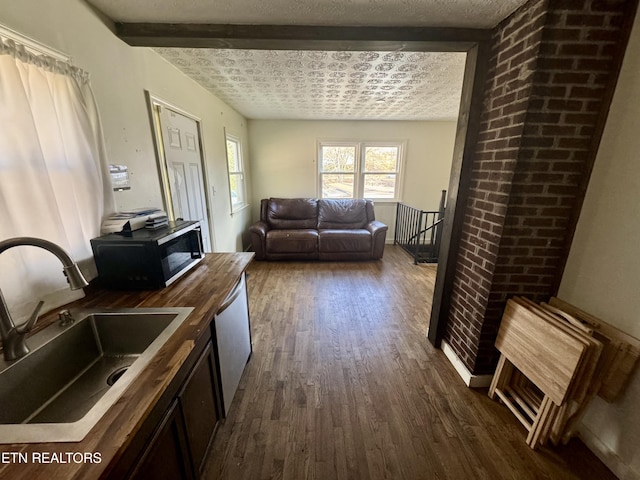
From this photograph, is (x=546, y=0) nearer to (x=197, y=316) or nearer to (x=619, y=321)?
(x=619, y=321)

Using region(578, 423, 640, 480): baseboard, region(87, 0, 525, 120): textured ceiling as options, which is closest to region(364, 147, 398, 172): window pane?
region(87, 0, 525, 120): textured ceiling

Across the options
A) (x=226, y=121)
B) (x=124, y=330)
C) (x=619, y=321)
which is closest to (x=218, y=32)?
(x=124, y=330)

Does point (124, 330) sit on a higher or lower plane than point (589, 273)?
lower

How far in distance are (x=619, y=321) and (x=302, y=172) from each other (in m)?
4.54

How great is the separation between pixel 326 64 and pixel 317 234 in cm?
241

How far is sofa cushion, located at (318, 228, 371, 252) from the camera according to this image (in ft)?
13.6

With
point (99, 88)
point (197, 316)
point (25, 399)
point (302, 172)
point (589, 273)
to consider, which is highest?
point (99, 88)

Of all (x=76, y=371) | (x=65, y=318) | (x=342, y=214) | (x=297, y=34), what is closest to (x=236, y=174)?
(x=342, y=214)

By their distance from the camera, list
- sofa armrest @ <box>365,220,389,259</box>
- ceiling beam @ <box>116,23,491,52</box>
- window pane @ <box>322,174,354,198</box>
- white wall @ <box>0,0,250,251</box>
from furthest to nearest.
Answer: window pane @ <box>322,174,354,198</box>, sofa armrest @ <box>365,220,389,259</box>, ceiling beam @ <box>116,23,491,52</box>, white wall @ <box>0,0,250,251</box>

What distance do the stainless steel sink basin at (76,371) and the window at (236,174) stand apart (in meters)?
2.93

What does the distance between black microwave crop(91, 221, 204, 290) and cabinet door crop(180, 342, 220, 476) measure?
1.57ft

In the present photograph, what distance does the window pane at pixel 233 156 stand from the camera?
13.3 feet

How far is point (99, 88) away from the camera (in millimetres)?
1472

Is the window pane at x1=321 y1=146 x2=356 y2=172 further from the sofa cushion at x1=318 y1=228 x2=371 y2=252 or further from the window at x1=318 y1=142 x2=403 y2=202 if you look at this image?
the sofa cushion at x1=318 y1=228 x2=371 y2=252
